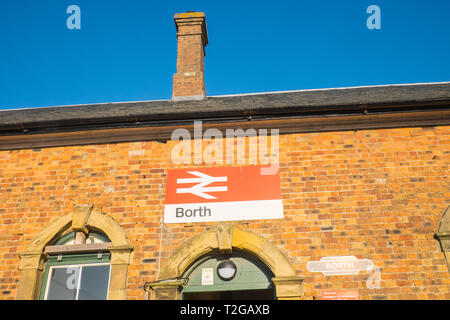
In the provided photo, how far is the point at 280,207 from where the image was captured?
717cm

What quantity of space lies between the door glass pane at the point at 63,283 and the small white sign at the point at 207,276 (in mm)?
2071

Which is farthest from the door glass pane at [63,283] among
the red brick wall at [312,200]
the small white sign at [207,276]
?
the small white sign at [207,276]

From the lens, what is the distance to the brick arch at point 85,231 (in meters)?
6.86

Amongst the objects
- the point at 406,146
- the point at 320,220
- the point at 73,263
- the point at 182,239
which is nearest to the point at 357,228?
the point at 320,220

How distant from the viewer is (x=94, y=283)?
22.9ft

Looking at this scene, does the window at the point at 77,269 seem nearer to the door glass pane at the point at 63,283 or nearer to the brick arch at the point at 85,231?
the door glass pane at the point at 63,283

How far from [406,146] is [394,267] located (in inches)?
86.1

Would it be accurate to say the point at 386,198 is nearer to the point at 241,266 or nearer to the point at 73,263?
the point at 241,266

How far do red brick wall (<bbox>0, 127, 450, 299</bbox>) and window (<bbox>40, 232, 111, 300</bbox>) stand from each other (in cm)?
46

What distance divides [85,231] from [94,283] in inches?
35.8

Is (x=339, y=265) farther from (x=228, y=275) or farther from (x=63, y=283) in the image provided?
(x=63, y=283)

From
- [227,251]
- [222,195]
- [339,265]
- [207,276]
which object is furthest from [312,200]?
[207,276]

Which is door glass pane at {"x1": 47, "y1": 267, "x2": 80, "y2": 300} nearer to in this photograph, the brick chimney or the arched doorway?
the arched doorway

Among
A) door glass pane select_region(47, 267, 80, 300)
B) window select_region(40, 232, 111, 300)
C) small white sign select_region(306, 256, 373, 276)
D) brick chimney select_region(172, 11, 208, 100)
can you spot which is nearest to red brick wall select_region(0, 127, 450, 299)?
small white sign select_region(306, 256, 373, 276)
